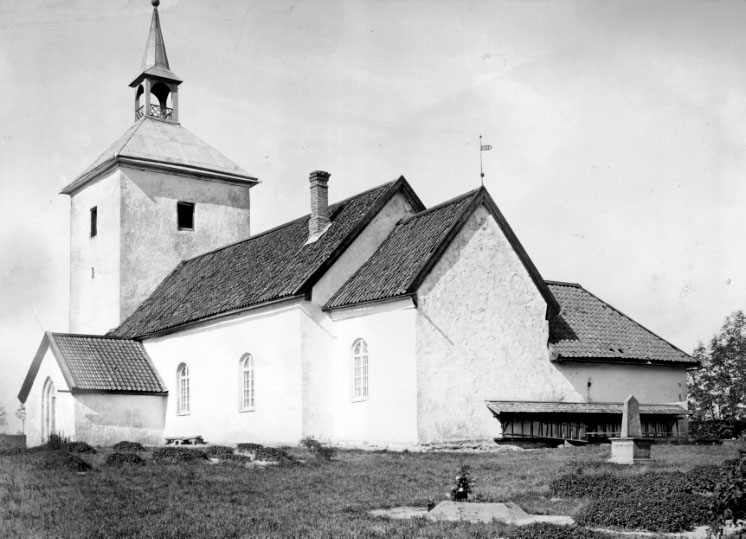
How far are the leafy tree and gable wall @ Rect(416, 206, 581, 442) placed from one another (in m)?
16.5

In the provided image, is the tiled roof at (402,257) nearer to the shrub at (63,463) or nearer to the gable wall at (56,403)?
the shrub at (63,463)

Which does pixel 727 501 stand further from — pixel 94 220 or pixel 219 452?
pixel 94 220

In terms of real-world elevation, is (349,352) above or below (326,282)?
below

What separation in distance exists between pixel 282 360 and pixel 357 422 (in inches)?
120

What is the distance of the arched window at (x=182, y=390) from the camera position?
104ft

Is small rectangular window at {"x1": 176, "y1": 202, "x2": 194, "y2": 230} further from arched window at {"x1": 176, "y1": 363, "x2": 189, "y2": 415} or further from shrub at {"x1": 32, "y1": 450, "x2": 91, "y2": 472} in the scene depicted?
shrub at {"x1": 32, "y1": 450, "x2": 91, "y2": 472}

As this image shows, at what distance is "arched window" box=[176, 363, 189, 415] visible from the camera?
31.6 meters

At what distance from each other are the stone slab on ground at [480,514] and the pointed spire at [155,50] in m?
31.0

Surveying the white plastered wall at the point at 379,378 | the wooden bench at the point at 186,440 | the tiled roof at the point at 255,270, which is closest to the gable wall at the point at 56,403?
the wooden bench at the point at 186,440

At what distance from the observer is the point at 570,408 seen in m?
25.5

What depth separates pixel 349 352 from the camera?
25.5 metres

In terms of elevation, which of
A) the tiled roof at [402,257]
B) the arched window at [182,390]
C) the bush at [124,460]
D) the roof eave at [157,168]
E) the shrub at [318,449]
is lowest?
the shrub at [318,449]

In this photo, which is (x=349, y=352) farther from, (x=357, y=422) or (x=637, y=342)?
(x=637, y=342)

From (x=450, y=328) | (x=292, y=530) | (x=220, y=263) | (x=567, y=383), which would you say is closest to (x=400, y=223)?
(x=450, y=328)
